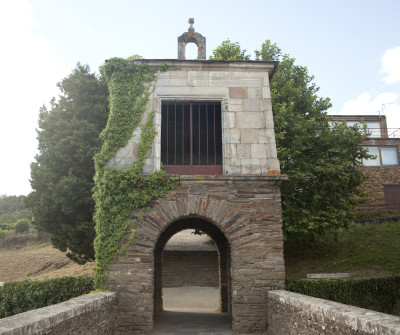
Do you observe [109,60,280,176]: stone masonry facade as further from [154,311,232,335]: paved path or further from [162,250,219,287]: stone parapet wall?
[162,250,219,287]: stone parapet wall

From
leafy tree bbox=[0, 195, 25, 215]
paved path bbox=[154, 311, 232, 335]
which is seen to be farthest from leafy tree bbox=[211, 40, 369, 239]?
leafy tree bbox=[0, 195, 25, 215]

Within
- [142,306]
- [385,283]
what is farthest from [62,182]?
[385,283]

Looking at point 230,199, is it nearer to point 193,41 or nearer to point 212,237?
point 212,237

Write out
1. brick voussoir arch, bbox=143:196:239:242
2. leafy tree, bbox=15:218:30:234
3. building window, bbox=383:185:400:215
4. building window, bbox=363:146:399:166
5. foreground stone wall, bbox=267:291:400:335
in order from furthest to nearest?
leafy tree, bbox=15:218:30:234, building window, bbox=363:146:399:166, building window, bbox=383:185:400:215, brick voussoir arch, bbox=143:196:239:242, foreground stone wall, bbox=267:291:400:335

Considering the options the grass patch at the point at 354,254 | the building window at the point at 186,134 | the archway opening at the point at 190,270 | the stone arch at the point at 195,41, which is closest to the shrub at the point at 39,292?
the building window at the point at 186,134

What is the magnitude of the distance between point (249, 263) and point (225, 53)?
1083cm

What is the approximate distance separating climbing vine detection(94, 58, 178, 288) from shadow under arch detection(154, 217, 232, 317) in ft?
9.40

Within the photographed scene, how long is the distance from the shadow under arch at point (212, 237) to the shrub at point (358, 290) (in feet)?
8.39

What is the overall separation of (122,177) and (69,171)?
506cm

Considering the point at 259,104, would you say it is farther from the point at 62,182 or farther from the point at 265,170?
the point at 62,182

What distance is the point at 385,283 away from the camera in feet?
35.0

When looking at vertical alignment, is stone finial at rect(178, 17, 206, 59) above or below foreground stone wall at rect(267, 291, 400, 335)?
above

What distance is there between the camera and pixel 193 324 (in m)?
9.79

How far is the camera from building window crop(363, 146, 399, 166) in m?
23.6
